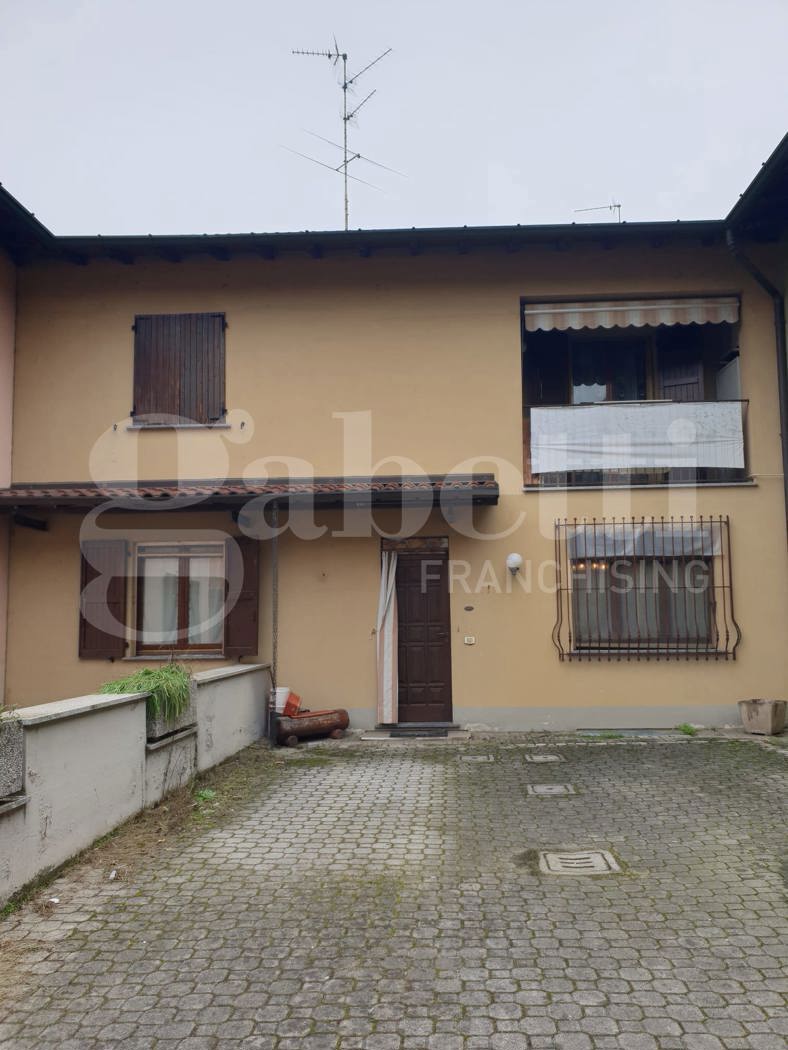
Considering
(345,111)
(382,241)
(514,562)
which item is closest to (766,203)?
(382,241)

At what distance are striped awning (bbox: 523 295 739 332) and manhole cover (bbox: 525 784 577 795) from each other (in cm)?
597

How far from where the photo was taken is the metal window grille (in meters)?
9.10

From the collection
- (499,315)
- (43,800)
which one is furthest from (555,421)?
(43,800)

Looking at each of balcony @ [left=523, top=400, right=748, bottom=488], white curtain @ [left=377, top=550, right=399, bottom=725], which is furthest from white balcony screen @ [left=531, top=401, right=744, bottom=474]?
white curtain @ [left=377, top=550, right=399, bottom=725]

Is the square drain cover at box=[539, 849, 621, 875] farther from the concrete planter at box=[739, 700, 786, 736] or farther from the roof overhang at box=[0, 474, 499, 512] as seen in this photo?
the concrete planter at box=[739, 700, 786, 736]

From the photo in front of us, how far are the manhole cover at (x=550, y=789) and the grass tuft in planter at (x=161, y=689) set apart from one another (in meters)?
3.14

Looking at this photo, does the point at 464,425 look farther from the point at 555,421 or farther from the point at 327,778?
the point at 327,778

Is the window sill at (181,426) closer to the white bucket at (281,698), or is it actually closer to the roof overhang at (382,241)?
the roof overhang at (382,241)

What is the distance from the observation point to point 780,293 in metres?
9.29

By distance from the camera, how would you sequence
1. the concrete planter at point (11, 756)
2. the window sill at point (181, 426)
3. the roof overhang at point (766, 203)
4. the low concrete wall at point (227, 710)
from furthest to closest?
the window sill at point (181, 426) → the roof overhang at point (766, 203) → the low concrete wall at point (227, 710) → the concrete planter at point (11, 756)

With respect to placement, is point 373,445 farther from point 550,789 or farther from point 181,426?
point 550,789

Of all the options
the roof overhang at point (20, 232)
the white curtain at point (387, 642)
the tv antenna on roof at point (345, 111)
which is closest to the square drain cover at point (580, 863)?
the white curtain at point (387, 642)

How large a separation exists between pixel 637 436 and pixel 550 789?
16.2 feet

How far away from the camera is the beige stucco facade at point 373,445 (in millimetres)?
9156
